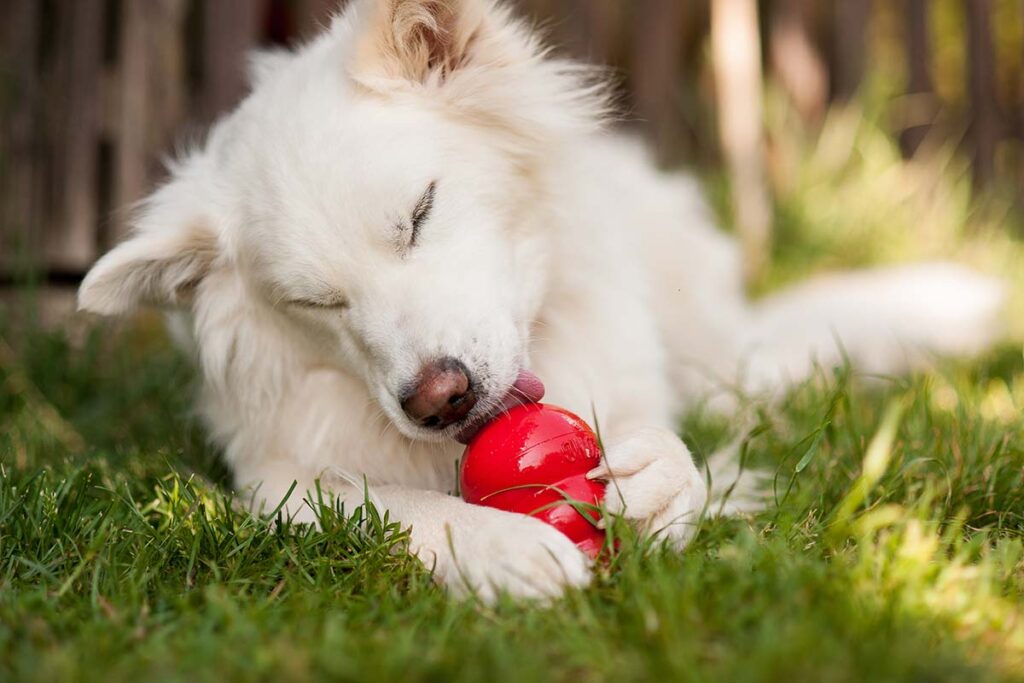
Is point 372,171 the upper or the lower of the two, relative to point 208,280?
upper

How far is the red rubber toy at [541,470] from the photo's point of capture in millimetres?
1968

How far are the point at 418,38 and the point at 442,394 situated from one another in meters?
1.02

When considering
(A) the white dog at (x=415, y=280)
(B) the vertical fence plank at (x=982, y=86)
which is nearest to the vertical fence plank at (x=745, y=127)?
(B) the vertical fence plank at (x=982, y=86)

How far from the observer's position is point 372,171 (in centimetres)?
227

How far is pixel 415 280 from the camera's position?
7.31 feet

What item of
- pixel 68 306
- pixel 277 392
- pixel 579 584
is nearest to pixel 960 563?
pixel 579 584

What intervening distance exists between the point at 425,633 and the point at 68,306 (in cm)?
338

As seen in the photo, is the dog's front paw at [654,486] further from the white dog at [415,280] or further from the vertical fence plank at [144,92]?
the vertical fence plank at [144,92]

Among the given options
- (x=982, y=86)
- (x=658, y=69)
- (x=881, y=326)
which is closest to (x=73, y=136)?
(x=658, y=69)

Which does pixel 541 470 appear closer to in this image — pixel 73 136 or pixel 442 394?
pixel 442 394

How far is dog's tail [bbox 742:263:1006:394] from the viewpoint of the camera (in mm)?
3658

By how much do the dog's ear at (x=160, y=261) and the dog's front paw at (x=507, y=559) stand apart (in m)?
1.13

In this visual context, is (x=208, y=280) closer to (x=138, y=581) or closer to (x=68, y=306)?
(x=138, y=581)

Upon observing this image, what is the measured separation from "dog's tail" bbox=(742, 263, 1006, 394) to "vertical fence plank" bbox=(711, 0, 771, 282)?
3.23 feet
